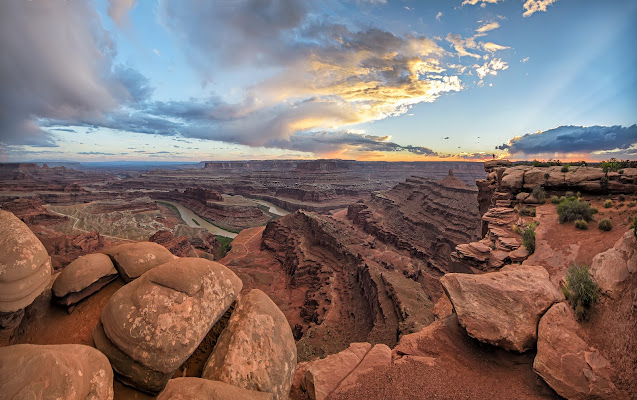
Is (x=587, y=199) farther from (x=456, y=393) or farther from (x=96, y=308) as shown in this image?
(x=96, y=308)

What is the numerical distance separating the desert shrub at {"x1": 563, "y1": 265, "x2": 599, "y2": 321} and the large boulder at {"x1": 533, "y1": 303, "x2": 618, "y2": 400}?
21 centimetres

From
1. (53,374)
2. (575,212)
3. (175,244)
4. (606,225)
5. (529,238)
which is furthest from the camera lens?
(175,244)

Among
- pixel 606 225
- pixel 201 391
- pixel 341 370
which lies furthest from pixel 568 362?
pixel 606 225

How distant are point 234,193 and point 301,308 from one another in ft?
326

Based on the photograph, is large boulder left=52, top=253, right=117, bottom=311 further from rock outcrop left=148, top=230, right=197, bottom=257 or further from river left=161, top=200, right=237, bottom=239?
river left=161, top=200, right=237, bottom=239

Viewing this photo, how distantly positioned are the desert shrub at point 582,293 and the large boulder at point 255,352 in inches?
253

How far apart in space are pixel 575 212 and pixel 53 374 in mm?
17681

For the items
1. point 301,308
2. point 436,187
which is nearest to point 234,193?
point 436,187

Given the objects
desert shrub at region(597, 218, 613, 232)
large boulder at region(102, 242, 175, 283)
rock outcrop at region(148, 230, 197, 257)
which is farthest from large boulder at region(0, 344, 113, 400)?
rock outcrop at region(148, 230, 197, 257)

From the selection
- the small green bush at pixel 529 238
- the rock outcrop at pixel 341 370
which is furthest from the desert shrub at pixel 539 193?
the rock outcrop at pixel 341 370

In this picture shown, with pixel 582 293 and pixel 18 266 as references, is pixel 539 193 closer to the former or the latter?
pixel 582 293

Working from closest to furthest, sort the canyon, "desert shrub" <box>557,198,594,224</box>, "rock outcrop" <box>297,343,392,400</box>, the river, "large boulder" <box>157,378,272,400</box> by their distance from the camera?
"large boulder" <box>157,378,272,400</box>
the canyon
"rock outcrop" <box>297,343,392,400</box>
"desert shrub" <box>557,198,594,224</box>
the river

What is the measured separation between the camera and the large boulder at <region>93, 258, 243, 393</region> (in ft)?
11.2

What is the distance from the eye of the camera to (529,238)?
1112cm
